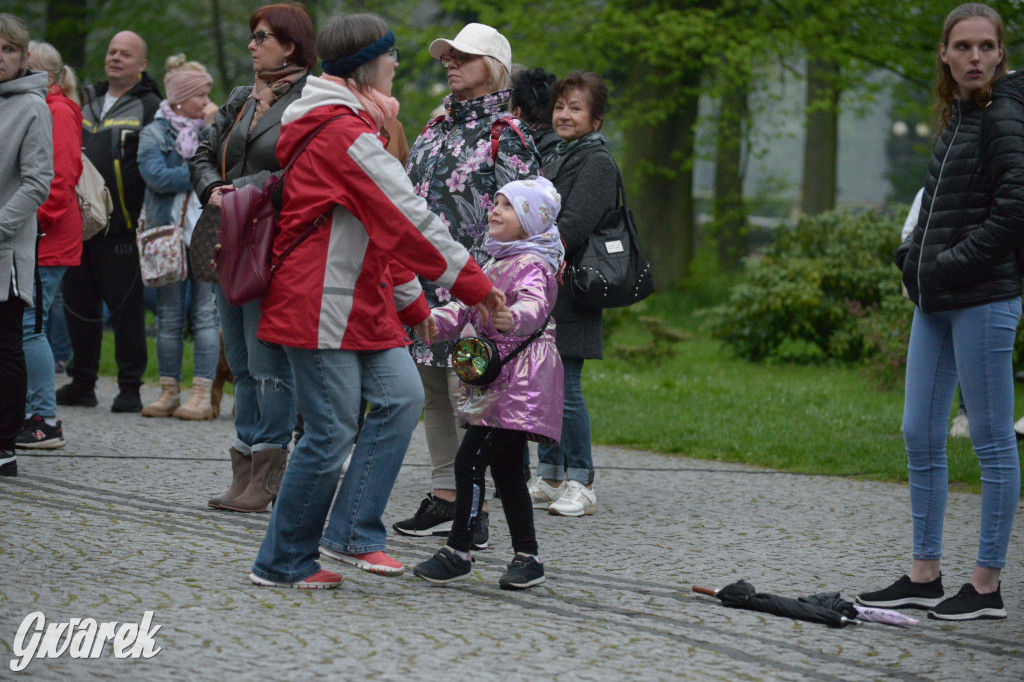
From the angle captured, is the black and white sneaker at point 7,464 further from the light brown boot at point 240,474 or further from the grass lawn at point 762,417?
the grass lawn at point 762,417

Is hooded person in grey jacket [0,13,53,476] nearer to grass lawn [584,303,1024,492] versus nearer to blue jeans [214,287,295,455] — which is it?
blue jeans [214,287,295,455]

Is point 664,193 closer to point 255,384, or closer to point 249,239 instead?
point 255,384

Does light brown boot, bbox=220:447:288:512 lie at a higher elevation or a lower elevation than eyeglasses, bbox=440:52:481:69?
lower

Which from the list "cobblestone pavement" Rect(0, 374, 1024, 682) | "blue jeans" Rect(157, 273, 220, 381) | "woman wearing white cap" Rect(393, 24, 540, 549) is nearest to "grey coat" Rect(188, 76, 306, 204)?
"woman wearing white cap" Rect(393, 24, 540, 549)

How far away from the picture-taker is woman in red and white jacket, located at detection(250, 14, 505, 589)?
4.28 meters

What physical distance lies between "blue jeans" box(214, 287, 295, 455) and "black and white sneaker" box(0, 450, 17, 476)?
1.30 metres

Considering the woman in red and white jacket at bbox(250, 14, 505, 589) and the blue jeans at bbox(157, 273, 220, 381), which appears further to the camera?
the blue jeans at bbox(157, 273, 220, 381)

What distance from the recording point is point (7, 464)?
632 cm

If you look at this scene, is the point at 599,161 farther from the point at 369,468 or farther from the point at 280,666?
the point at 280,666

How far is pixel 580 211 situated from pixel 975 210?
2.13 m

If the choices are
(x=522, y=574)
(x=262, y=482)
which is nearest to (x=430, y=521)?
(x=262, y=482)

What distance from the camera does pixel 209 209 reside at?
17.7 feet

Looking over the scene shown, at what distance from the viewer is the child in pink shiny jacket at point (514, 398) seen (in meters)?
4.65

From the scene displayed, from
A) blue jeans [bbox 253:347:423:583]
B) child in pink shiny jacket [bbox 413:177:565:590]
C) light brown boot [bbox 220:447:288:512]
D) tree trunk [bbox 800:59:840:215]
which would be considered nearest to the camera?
blue jeans [bbox 253:347:423:583]
